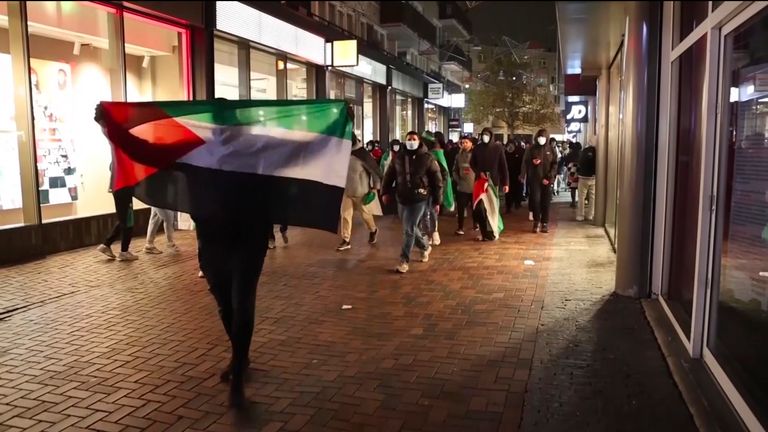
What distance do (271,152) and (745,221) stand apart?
4.18 m

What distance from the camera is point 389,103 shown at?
25406 millimetres

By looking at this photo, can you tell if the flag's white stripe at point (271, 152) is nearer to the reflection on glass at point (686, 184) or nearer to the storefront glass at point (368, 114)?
the reflection on glass at point (686, 184)

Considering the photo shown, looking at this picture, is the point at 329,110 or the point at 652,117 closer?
the point at 329,110

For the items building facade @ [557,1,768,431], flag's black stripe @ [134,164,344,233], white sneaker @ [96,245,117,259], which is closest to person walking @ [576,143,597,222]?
building facade @ [557,1,768,431]

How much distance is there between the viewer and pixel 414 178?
8.43 metres

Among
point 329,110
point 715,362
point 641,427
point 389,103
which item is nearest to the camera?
point 641,427

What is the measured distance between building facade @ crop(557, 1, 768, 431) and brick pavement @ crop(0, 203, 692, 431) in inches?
25.8

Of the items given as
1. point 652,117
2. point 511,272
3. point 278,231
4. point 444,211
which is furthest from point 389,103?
point 652,117

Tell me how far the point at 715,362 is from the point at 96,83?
35.4 feet

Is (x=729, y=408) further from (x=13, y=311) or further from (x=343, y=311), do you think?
(x=13, y=311)

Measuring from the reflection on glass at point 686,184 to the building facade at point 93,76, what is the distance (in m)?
2.28

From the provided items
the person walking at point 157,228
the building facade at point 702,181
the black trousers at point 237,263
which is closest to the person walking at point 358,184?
the person walking at point 157,228

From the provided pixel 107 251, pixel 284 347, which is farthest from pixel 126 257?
pixel 284 347

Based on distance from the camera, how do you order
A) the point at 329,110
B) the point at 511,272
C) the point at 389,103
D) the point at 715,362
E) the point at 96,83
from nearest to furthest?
the point at 715,362 < the point at 329,110 < the point at 511,272 < the point at 96,83 < the point at 389,103
